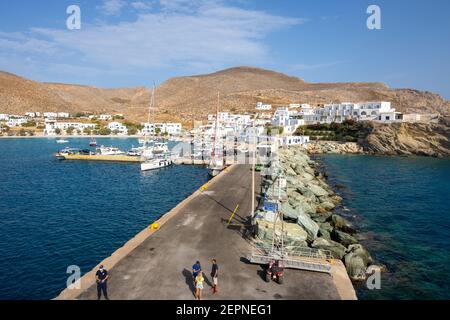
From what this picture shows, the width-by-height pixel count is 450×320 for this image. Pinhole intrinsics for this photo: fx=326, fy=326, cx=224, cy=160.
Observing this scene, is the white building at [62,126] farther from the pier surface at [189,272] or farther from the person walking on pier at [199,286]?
the person walking on pier at [199,286]

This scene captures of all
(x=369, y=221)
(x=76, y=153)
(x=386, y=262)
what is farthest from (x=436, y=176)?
(x=76, y=153)

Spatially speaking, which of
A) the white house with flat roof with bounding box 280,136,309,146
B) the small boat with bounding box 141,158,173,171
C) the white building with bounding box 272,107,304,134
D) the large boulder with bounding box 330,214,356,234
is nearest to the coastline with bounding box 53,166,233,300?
the large boulder with bounding box 330,214,356,234

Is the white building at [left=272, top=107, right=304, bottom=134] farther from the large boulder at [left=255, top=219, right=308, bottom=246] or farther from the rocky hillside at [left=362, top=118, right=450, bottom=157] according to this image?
the large boulder at [left=255, top=219, right=308, bottom=246]

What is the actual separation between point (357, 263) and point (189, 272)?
11314 mm

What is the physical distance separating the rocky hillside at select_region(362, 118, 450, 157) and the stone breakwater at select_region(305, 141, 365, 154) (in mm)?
2702

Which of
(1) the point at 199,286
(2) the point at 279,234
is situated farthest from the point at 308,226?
(1) the point at 199,286

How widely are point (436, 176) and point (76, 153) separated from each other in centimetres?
7747

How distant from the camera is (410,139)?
288 ft

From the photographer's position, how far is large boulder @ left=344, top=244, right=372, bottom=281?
67.9ft

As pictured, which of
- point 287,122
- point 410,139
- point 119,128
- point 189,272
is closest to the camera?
point 189,272

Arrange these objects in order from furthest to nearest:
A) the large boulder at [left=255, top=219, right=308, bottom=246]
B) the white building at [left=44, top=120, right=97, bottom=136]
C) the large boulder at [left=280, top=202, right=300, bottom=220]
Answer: the white building at [left=44, top=120, right=97, bottom=136] → the large boulder at [left=280, top=202, right=300, bottom=220] → the large boulder at [left=255, top=219, right=308, bottom=246]

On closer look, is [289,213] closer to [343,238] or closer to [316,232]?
[316,232]

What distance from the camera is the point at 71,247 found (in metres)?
26.0

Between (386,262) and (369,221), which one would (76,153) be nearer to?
(369,221)
